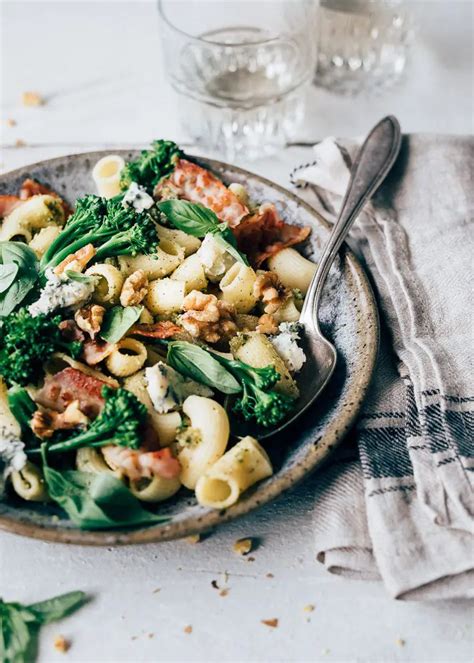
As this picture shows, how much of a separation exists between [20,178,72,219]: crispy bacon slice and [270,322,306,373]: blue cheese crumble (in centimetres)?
90

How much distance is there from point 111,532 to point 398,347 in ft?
3.50

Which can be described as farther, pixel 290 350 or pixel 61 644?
pixel 290 350

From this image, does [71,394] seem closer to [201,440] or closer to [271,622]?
[201,440]

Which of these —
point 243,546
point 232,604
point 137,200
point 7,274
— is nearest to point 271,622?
point 232,604

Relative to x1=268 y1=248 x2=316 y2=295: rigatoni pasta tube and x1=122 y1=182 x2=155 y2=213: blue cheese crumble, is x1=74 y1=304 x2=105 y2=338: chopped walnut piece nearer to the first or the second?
x1=122 y1=182 x2=155 y2=213: blue cheese crumble

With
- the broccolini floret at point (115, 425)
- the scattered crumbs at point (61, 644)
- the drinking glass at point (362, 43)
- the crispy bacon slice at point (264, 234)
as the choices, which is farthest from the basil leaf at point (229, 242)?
the drinking glass at point (362, 43)

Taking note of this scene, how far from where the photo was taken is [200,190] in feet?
8.79

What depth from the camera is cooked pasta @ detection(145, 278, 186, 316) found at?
2.38 meters

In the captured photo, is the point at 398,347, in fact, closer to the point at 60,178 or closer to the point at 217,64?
the point at 60,178

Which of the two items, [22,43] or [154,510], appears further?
[22,43]

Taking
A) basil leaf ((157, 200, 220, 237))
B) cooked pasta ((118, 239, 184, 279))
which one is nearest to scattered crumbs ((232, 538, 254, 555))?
cooked pasta ((118, 239, 184, 279))

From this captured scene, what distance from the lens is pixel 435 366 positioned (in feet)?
7.68

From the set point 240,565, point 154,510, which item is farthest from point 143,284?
point 240,565

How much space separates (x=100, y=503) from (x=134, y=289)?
0.67m
